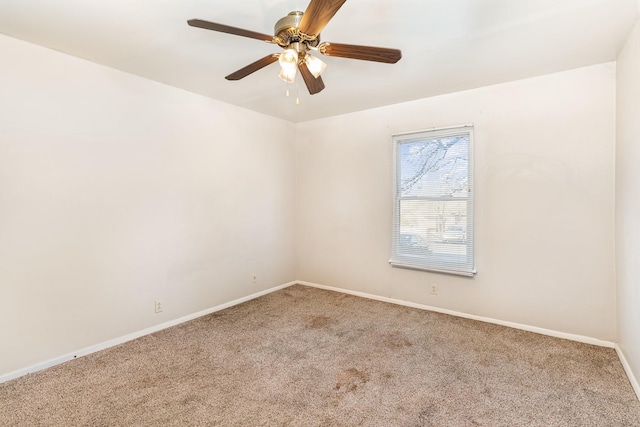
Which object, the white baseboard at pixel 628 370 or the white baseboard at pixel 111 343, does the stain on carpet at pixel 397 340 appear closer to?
the white baseboard at pixel 628 370

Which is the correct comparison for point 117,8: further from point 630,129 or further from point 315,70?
point 630,129

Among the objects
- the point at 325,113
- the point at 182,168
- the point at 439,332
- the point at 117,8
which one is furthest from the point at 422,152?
the point at 117,8

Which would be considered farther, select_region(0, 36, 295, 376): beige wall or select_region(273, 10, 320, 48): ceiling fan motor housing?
select_region(0, 36, 295, 376): beige wall

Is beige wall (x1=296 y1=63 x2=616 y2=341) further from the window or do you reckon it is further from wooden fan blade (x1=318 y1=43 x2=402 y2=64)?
wooden fan blade (x1=318 y1=43 x2=402 y2=64)

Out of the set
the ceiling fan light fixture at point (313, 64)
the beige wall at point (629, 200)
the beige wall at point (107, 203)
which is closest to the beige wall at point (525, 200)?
the beige wall at point (629, 200)

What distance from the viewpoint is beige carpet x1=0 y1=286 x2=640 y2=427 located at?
1906 mm

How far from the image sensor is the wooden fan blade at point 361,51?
186 cm

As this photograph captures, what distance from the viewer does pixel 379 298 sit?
13.5ft

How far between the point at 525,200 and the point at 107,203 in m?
3.97

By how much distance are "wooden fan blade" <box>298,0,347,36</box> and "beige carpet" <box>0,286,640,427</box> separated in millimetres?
2237

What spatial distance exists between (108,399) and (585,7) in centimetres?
397

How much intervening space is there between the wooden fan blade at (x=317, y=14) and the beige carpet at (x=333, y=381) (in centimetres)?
224

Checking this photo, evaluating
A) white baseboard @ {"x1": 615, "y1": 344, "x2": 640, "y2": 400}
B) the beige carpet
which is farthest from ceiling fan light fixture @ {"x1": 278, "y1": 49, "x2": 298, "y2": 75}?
white baseboard @ {"x1": 615, "y1": 344, "x2": 640, "y2": 400}

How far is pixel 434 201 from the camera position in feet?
12.0
